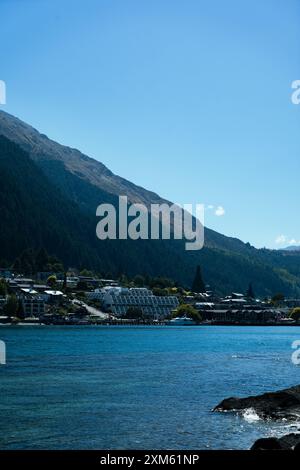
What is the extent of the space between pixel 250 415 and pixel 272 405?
1.40 meters

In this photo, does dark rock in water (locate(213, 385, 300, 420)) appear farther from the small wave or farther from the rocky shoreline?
the small wave

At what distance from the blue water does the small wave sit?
10.6 inches

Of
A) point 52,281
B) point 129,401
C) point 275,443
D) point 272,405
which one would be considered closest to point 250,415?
point 272,405

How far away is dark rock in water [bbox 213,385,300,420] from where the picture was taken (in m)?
28.7

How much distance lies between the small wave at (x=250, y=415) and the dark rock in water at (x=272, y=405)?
17cm

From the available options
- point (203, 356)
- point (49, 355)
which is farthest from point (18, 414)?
point (203, 356)

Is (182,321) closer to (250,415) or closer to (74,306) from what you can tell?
(74,306)

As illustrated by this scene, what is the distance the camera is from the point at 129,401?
3316 cm

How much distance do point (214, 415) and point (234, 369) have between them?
2463cm

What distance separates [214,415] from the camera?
2895 cm

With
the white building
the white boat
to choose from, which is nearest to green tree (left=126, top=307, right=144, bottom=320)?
the white building

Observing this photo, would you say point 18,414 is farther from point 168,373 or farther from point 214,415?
point 168,373

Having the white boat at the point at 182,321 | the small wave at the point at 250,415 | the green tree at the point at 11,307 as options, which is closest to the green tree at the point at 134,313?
the white boat at the point at 182,321

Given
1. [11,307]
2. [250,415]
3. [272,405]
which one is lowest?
[250,415]
